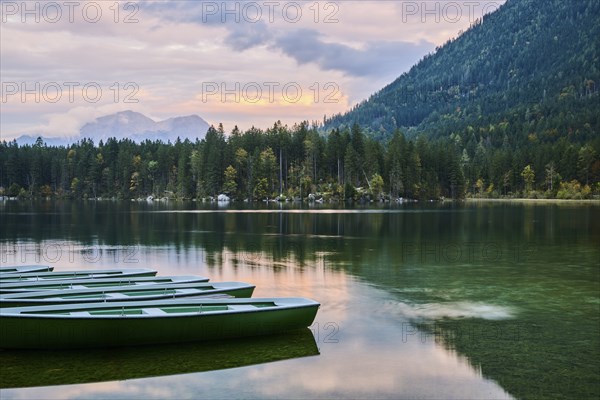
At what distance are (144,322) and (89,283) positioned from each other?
25.7ft

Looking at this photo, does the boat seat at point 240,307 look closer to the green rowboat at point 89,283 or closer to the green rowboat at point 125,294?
the green rowboat at point 125,294

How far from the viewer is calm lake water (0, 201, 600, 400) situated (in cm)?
1575

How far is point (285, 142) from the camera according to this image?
644ft

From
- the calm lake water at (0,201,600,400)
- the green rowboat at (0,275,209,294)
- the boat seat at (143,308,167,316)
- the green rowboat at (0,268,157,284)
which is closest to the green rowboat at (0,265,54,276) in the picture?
the green rowboat at (0,268,157,284)

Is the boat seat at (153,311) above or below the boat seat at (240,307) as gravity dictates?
above

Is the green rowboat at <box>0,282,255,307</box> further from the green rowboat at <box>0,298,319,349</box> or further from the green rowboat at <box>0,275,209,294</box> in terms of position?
the green rowboat at <box>0,298,319,349</box>

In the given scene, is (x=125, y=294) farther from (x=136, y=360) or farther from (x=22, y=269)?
(x=22, y=269)

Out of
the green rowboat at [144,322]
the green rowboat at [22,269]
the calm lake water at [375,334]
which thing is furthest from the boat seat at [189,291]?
the green rowboat at [22,269]

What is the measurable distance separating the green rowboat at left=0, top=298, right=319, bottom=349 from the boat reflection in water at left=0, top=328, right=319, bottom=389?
27 centimetres

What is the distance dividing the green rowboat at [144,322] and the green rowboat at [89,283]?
412 centimetres

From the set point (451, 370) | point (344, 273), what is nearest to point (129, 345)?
point (451, 370)

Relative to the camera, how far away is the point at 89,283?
24969 mm

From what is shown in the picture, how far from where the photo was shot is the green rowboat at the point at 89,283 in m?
22.9

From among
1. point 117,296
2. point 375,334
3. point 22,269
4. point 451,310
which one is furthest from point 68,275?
point 451,310
